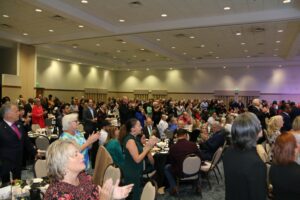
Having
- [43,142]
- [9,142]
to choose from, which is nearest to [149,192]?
[9,142]

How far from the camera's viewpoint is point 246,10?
9.21m

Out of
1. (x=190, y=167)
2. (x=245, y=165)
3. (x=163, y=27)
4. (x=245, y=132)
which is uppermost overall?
(x=163, y=27)

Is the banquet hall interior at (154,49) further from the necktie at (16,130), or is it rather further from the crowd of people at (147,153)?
the necktie at (16,130)

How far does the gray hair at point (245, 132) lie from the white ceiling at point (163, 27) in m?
6.86

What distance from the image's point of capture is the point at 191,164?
517 centimetres

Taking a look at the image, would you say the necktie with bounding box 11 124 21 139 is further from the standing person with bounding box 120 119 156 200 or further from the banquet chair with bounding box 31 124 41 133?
the banquet chair with bounding box 31 124 41 133

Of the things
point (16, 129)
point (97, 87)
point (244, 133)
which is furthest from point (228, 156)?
point (97, 87)

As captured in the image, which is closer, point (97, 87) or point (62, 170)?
A: point (62, 170)

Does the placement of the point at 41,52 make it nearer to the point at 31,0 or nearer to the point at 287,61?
the point at 31,0

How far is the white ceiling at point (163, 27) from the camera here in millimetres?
8891

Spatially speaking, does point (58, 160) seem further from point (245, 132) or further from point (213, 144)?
point (213, 144)

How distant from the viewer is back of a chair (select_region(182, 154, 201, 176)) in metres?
5.10

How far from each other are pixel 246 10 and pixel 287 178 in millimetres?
7816

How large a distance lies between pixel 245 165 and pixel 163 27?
9.27 metres
